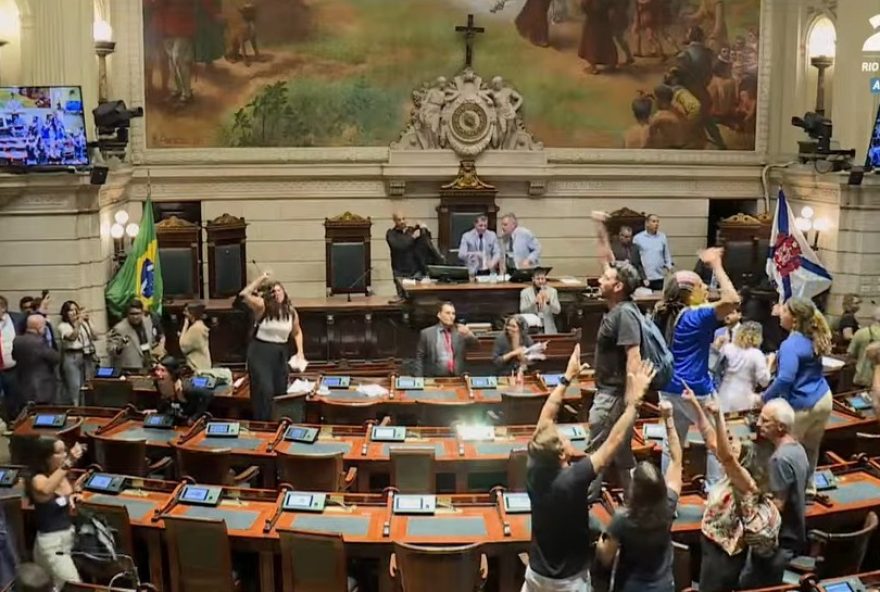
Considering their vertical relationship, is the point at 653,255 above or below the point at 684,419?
above

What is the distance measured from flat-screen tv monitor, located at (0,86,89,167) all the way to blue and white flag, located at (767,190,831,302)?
936 cm

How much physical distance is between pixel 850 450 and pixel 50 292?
31.1 ft

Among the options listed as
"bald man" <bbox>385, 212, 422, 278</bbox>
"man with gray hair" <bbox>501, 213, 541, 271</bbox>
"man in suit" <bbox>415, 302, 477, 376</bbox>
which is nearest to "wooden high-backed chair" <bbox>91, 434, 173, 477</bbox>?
"man in suit" <bbox>415, 302, 477, 376</bbox>

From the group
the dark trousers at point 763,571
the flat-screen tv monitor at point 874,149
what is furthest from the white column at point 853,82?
the dark trousers at point 763,571

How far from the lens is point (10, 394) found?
11164 millimetres

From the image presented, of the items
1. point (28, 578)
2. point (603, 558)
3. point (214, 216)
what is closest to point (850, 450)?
point (603, 558)

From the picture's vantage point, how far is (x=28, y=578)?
5.02 meters

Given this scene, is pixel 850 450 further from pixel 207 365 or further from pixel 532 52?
pixel 532 52

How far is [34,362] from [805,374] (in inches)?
296

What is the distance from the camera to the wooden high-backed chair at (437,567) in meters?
5.88

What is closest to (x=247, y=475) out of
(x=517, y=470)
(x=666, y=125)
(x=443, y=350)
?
(x=517, y=470)

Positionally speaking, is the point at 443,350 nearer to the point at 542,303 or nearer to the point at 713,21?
the point at 542,303

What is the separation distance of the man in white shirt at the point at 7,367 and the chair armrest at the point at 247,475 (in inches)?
146

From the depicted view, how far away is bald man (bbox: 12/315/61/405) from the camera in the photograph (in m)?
10.8
